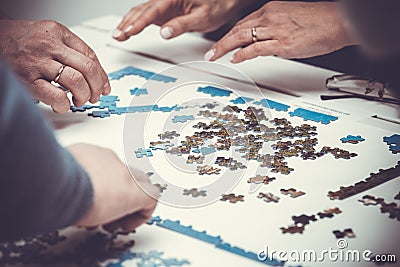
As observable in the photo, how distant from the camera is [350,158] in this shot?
1.61 meters

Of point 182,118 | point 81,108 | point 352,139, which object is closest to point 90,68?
point 81,108

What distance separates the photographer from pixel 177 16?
2.39 m

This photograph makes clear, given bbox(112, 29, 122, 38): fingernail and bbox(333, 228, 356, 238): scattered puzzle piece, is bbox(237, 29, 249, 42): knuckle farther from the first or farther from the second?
bbox(333, 228, 356, 238): scattered puzzle piece

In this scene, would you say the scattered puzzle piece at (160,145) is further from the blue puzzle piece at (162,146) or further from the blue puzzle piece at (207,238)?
the blue puzzle piece at (207,238)

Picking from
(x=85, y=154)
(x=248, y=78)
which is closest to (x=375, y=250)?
(x=85, y=154)

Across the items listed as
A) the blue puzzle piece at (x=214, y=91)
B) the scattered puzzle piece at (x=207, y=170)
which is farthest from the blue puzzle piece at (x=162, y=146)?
the blue puzzle piece at (x=214, y=91)

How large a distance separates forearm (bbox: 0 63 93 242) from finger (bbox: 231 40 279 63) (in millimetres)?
1006

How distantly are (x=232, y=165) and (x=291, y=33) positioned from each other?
0.63 meters

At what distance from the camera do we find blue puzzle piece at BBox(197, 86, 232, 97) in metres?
1.97

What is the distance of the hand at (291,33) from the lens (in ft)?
6.55

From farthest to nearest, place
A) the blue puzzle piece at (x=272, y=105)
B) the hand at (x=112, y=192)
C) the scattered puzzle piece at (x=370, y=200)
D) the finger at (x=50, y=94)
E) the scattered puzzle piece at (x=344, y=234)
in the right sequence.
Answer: the blue puzzle piece at (x=272, y=105) → the finger at (x=50, y=94) → the scattered puzzle piece at (x=370, y=200) → the scattered puzzle piece at (x=344, y=234) → the hand at (x=112, y=192)

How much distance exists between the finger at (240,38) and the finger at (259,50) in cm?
3

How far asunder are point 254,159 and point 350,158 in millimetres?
232

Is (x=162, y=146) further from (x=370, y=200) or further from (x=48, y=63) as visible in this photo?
(x=370, y=200)
